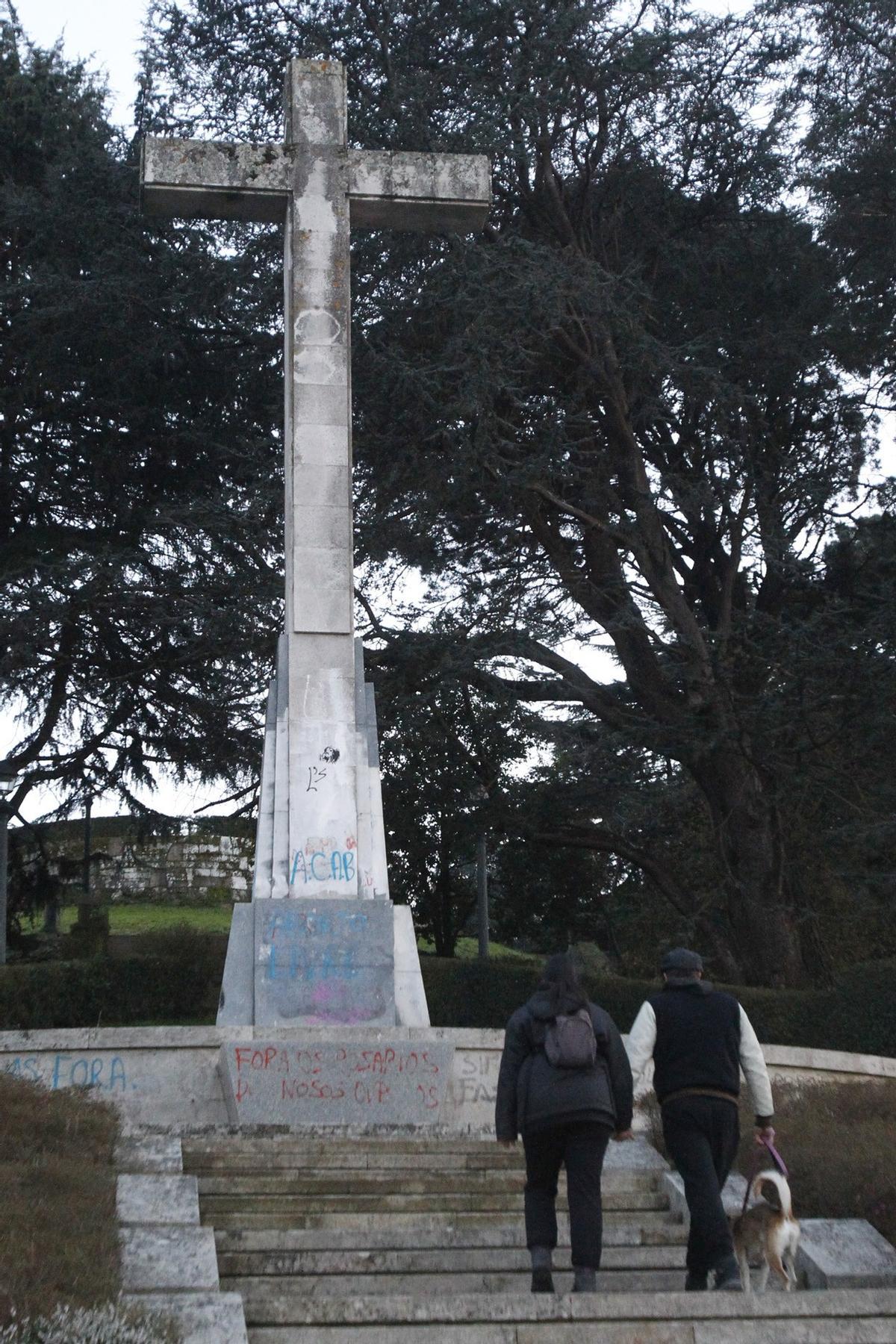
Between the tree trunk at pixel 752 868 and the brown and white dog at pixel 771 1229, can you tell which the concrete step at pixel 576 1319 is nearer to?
the brown and white dog at pixel 771 1229

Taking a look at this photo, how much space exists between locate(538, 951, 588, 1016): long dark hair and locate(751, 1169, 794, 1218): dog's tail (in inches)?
39.7

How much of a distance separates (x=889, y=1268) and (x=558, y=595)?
13.1 metres

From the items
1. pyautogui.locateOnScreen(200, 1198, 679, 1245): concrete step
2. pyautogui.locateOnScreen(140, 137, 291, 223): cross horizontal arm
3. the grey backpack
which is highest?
pyautogui.locateOnScreen(140, 137, 291, 223): cross horizontal arm

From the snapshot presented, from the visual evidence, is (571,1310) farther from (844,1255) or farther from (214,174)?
(214,174)

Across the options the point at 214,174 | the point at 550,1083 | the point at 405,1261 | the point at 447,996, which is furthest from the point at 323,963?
the point at 214,174

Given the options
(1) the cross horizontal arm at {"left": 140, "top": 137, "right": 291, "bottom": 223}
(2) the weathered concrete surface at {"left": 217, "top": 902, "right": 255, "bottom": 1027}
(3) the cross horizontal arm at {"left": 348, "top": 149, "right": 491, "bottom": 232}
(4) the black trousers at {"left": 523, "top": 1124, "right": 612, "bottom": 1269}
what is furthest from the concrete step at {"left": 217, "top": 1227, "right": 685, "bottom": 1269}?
(3) the cross horizontal arm at {"left": 348, "top": 149, "right": 491, "bottom": 232}

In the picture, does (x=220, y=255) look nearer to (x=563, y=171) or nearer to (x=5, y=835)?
(x=563, y=171)

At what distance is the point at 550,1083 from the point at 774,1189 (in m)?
1.05

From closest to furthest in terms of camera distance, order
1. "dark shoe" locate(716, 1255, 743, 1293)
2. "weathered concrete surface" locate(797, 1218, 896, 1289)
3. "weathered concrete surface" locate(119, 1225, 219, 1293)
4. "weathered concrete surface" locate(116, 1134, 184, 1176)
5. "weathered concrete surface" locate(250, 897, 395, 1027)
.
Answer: "weathered concrete surface" locate(119, 1225, 219, 1293) → "dark shoe" locate(716, 1255, 743, 1293) → "weathered concrete surface" locate(797, 1218, 896, 1289) → "weathered concrete surface" locate(116, 1134, 184, 1176) → "weathered concrete surface" locate(250, 897, 395, 1027)

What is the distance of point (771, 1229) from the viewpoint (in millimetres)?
6113

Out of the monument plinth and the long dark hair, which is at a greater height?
the monument plinth

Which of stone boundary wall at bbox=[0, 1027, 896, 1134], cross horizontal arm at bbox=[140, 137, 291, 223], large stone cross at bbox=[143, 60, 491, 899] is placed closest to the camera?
→ stone boundary wall at bbox=[0, 1027, 896, 1134]

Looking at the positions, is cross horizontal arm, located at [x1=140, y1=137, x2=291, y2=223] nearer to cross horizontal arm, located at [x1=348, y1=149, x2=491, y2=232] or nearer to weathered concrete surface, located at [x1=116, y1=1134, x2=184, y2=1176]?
cross horizontal arm, located at [x1=348, y1=149, x2=491, y2=232]

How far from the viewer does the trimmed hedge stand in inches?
559
